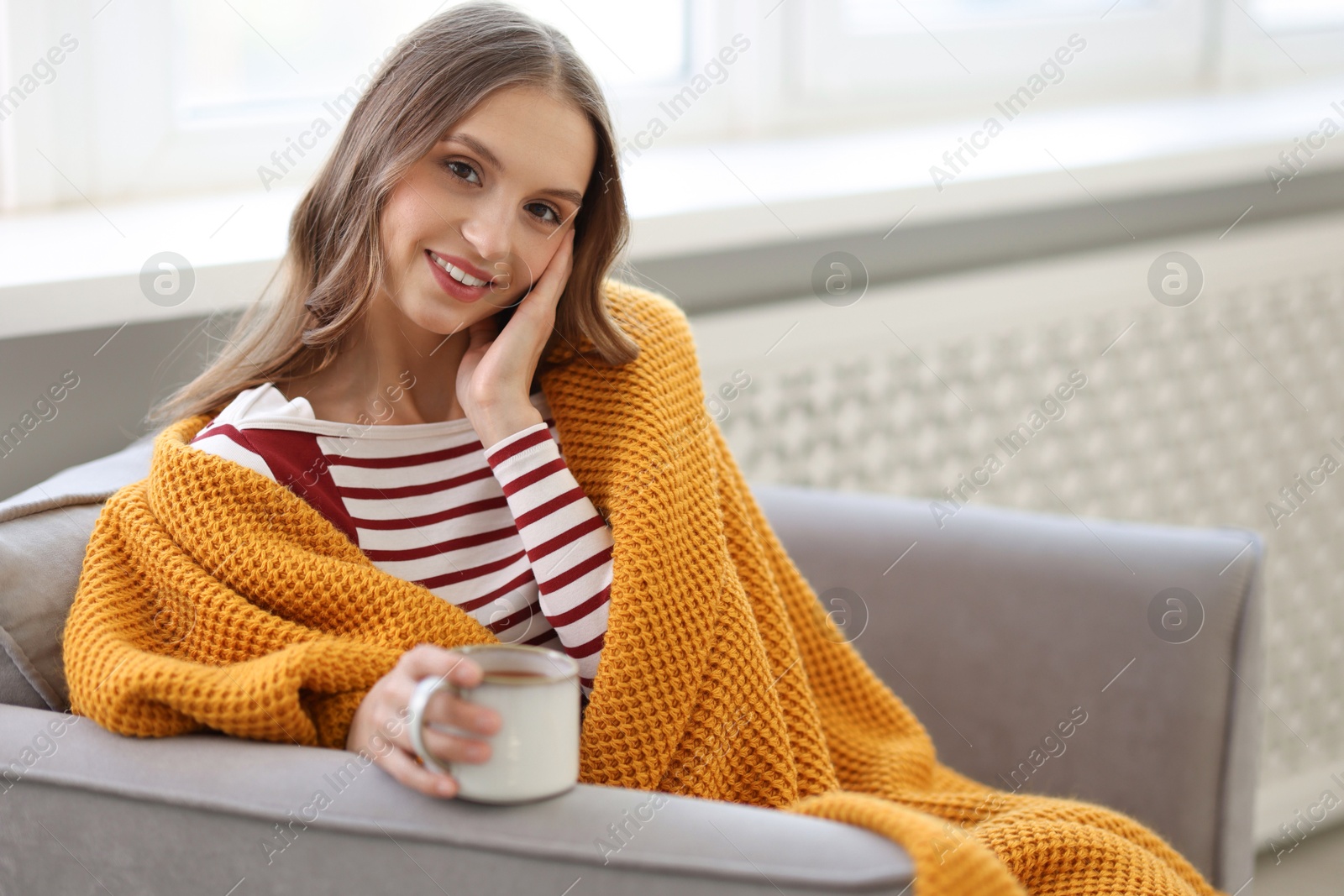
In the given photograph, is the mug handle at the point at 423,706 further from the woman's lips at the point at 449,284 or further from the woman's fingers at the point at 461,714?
the woman's lips at the point at 449,284

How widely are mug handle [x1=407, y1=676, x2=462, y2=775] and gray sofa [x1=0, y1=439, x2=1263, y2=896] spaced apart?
0.13ft

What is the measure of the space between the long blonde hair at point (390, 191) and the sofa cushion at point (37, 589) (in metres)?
0.14

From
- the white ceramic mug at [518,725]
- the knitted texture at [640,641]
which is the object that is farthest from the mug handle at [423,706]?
the knitted texture at [640,641]

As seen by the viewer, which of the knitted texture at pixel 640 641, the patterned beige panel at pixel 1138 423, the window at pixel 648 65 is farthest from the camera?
the patterned beige panel at pixel 1138 423

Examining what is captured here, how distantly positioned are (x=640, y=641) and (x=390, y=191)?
0.39 metres

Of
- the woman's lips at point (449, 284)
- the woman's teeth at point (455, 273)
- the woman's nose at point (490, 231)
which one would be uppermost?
the woman's nose at point (490, 231)

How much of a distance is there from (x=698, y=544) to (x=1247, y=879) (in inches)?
25.1

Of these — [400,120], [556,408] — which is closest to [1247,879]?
[556,408]

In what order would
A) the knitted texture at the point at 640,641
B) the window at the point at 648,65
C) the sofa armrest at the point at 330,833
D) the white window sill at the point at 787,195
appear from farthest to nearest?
the window at the point at 648,65 → the white window sill at the point at 787,195 → the knitted texture at the point at 640,641 → the sofa armrest at the point at 330,833

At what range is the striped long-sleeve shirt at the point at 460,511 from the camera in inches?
37.8

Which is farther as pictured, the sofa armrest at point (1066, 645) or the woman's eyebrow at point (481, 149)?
the sofa armrest at point (1066, 645)

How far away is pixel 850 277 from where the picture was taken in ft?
5.54

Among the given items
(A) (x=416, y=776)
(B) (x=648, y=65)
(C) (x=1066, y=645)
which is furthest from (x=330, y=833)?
(B) (x=648, y=65)

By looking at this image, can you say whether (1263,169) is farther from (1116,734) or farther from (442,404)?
(442,404)
